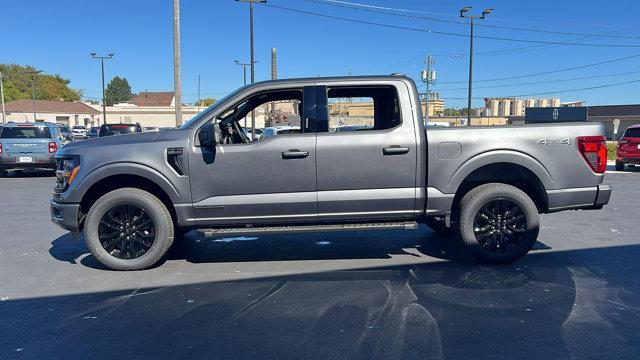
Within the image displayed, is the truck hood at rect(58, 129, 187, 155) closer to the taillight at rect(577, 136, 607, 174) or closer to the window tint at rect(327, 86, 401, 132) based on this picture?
the window tint at rect(327, 86, 401, 132)

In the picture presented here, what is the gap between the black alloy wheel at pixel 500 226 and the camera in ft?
17.6

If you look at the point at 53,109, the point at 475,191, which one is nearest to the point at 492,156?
the point at 475,191

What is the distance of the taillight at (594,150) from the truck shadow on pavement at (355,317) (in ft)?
3.73

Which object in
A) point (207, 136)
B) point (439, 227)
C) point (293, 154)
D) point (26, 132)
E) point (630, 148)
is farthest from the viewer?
point (630, 148)

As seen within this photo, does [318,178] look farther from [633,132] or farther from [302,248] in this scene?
[633,132]

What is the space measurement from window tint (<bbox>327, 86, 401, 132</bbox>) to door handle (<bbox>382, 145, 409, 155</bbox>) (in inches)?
12.3

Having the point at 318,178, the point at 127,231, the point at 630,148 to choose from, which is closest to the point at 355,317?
the point at 318,178

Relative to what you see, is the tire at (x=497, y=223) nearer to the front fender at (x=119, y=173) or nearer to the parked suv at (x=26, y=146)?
the front fender at (x=119, y=173)

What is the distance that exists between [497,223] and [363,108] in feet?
7.41

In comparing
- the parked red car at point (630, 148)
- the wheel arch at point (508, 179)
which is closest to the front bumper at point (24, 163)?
the wheel arch at point (508, 179)

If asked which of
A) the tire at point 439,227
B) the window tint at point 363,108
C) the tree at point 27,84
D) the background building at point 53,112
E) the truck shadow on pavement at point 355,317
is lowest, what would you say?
the truck shadow on pavement at point 355,317

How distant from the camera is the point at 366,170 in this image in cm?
511

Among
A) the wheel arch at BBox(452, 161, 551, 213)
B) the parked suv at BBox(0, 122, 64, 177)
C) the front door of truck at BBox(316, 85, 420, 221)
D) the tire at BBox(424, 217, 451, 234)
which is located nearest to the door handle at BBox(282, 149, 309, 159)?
the front door of truck at BBox(316, 85, 420, 221)

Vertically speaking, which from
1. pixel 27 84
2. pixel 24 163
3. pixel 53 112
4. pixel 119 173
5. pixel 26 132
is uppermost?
pixel 27 84
